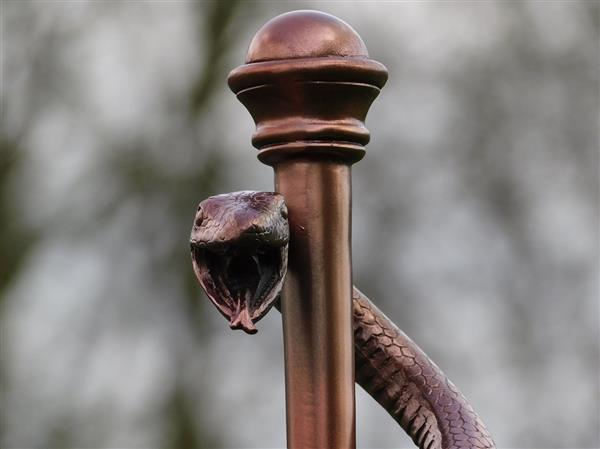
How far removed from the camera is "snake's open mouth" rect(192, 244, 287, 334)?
106cm

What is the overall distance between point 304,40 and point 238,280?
17 cm

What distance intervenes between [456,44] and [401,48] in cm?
23

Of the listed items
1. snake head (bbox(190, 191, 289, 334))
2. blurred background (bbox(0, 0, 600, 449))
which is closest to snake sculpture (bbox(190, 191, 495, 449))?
snake head (bbox(190, 191, 289, 334))

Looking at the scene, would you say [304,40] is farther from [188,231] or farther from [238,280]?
[188,231]

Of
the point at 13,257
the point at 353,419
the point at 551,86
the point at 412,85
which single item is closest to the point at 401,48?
the point at 412,85

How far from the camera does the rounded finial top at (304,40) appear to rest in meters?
1.12

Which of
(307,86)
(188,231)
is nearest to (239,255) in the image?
(307,86)

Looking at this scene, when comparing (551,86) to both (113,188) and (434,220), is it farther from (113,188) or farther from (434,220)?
(113,188)

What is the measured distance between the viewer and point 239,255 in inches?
41.9

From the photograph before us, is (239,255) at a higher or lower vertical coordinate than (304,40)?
lower

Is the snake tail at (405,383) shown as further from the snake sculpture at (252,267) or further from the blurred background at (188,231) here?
the blurred background at (188,231)

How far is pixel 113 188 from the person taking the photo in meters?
6.27

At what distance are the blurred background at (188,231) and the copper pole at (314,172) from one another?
4.87 meters

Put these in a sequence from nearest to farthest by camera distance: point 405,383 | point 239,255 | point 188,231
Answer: point 239,255 < point 405,383 < point 188,231
